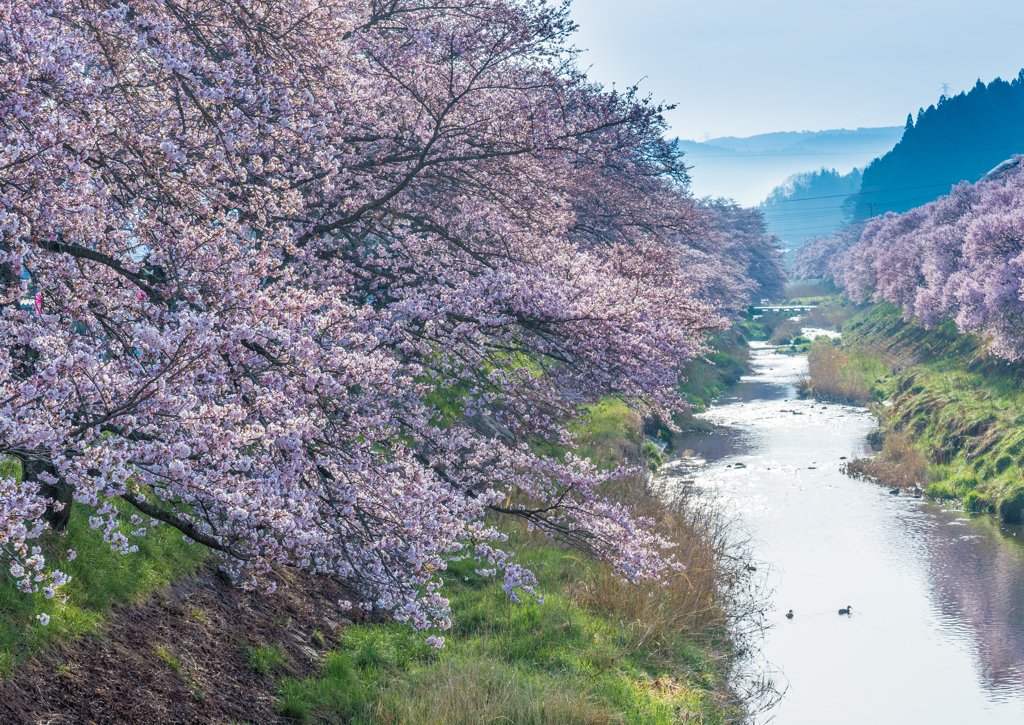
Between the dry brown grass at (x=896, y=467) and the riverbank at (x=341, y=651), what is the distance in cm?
1336

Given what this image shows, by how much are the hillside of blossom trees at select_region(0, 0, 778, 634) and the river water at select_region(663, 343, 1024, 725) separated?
535cm

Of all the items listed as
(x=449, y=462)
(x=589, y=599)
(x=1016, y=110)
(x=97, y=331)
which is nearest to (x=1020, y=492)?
(x=589, y=599)

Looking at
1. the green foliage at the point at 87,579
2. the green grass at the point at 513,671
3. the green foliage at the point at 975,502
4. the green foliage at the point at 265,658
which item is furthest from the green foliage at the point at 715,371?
the green foliage at the point at 87,579

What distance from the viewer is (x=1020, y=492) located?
856 inches

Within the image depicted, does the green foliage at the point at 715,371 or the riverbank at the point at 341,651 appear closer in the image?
the riverbank at the point at 341,651

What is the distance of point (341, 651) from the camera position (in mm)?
9469

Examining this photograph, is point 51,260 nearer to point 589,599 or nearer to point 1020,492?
point 589,599

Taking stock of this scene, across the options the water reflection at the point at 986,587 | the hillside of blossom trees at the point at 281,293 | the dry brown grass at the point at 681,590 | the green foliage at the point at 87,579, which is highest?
the hillside of blossom trees at the point at 281,293

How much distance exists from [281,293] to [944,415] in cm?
2757

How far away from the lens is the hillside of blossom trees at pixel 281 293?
192 inches

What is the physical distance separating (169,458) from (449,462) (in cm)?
630

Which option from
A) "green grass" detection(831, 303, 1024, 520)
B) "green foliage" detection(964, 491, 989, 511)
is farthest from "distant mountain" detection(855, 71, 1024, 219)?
"green foliage" detection(964, 491, 989, 511)

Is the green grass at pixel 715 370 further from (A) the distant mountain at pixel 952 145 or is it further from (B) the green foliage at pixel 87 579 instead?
(A) the distant mountain at pixel 952 145

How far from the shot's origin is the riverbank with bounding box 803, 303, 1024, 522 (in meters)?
23.5
